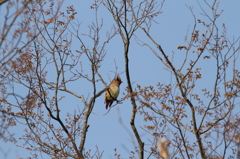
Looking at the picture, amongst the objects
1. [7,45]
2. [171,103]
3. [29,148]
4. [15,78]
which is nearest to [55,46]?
[15,78]

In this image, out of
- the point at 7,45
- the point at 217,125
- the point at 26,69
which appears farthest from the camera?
the point at 26,69

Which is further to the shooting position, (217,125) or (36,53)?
(36,53)

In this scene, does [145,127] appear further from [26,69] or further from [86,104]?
[26,69]

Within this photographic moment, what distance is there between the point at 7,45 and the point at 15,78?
11.5ft

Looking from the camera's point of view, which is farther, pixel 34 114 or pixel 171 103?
pixel 34 114

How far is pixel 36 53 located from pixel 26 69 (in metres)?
0.44

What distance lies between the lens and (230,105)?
6906 mm

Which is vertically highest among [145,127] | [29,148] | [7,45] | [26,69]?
[26,69]

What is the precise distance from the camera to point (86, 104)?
8.09 metres

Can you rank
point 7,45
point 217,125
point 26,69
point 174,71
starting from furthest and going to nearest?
1. point 26,69
2. point 174,71
3. point 217,125
4. point 7,45

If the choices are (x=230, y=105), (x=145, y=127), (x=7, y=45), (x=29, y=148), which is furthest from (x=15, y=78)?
(x=230, y=105)

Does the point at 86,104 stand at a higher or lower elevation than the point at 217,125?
higher

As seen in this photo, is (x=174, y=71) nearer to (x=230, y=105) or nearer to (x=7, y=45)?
(x=230, y=105)

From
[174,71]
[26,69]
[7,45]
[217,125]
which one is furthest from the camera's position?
[26,69]
